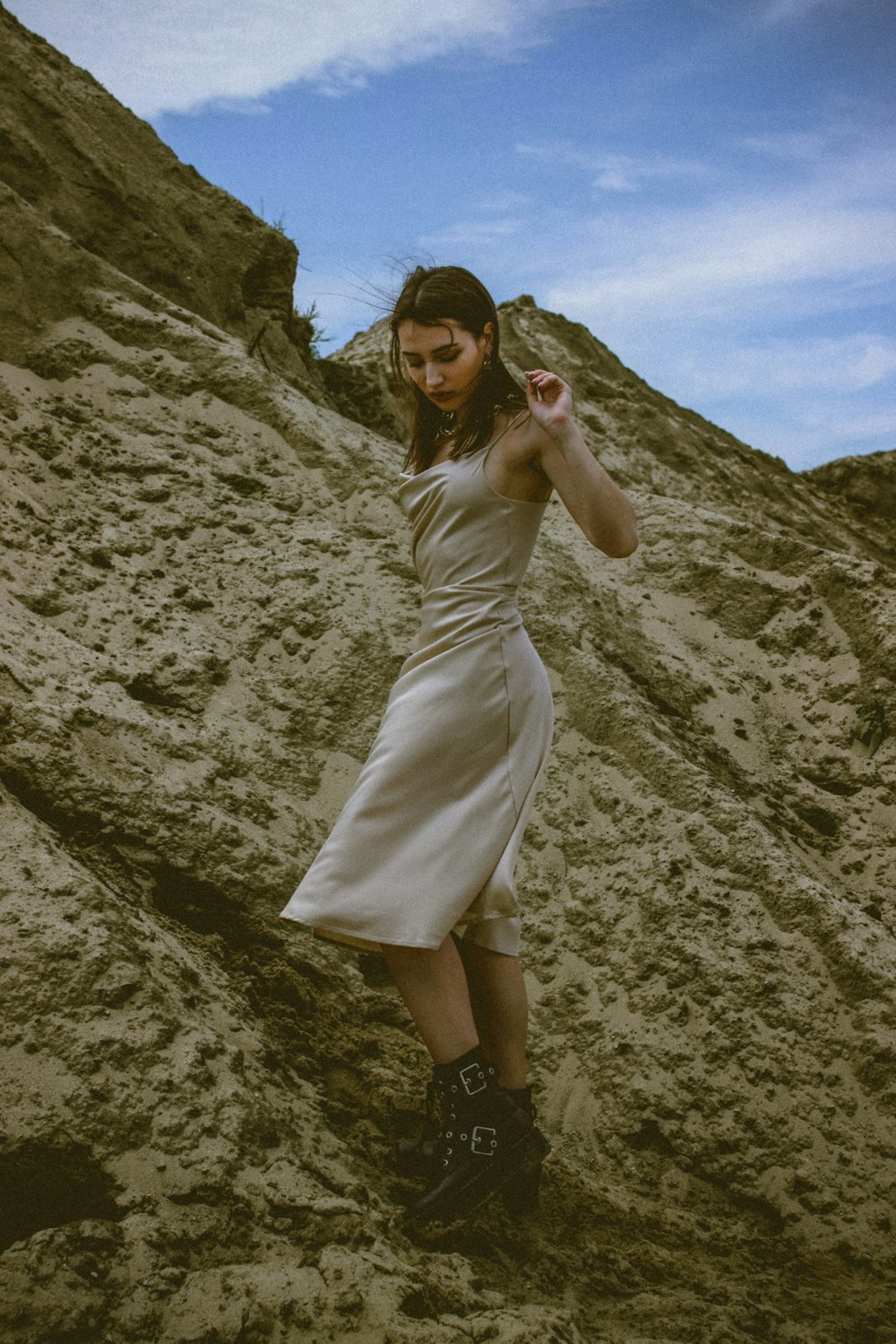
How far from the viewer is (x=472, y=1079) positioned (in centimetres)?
199

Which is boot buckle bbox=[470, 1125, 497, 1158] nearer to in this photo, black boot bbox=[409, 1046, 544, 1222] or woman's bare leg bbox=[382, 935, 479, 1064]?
black boot bbox=[409, 1046, 544, 1222]

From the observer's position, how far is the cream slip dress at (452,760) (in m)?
1.96

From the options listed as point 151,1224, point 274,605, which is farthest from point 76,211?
point 151,1224

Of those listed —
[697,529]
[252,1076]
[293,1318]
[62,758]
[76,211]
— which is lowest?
[293,1318]

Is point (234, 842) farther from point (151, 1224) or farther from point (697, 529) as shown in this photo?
point (697, 529)

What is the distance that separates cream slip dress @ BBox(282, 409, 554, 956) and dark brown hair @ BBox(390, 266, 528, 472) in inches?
3.1

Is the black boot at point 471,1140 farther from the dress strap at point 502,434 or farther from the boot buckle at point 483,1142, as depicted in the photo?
the dress strap at point 502,434

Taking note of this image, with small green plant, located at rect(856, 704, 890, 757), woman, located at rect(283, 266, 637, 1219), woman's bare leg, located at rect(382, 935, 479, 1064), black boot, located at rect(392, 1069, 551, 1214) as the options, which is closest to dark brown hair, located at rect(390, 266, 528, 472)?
woman, located at rect(283, 266, 637, 1219)

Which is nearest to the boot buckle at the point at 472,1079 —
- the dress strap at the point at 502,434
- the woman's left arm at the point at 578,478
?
the woman's left arm at the point at 578,478

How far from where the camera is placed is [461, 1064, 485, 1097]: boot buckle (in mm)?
1978

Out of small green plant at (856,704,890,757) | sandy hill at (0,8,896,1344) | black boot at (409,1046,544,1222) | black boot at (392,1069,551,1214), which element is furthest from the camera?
small green plant at (856,704,890,757)

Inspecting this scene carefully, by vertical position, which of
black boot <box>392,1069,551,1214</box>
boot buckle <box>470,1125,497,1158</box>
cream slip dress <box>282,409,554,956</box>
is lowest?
black boot <box>392,1069,551,1214</box>

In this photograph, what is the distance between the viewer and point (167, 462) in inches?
147

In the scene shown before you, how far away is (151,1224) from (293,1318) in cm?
27
